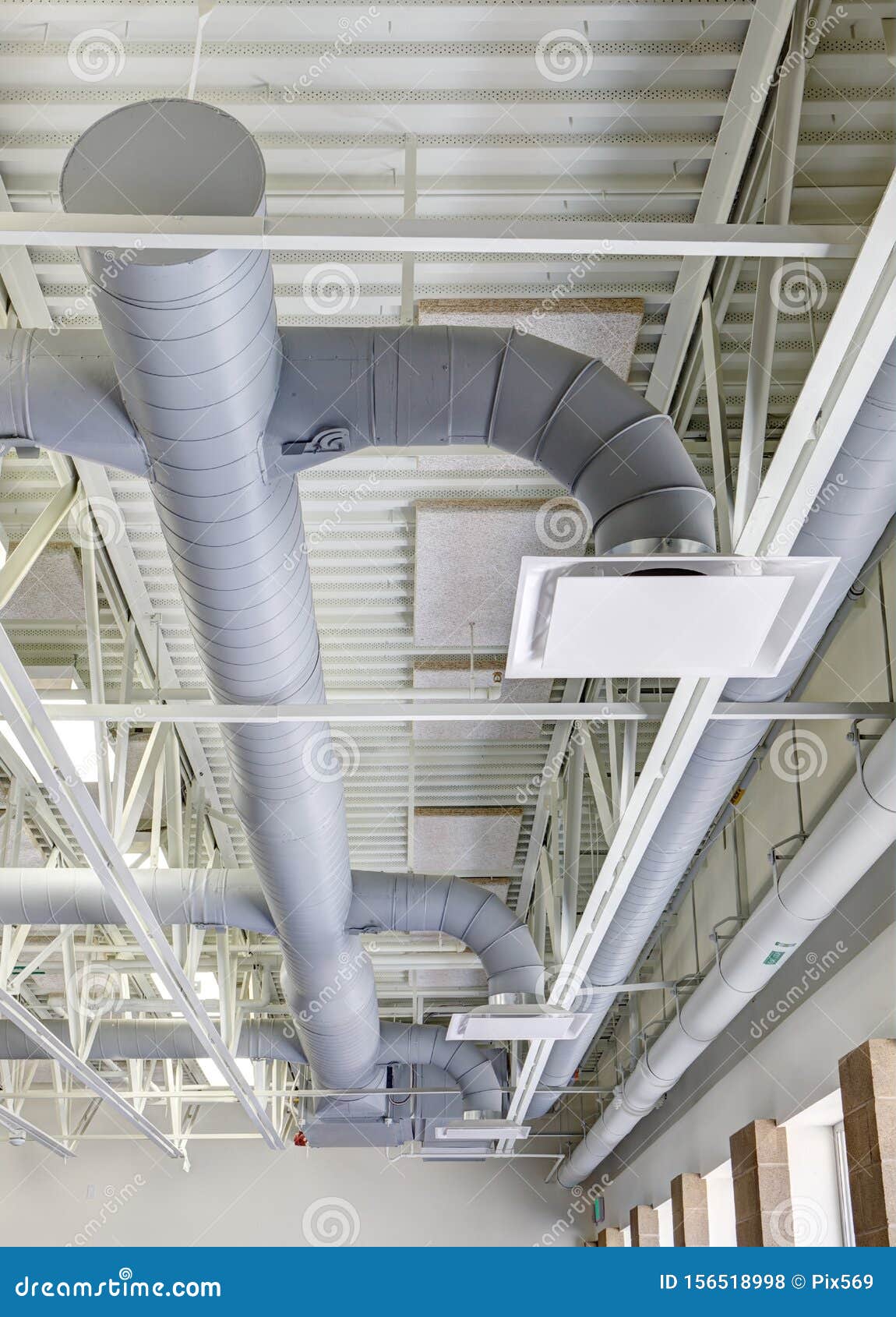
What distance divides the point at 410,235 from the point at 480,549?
4668 mm

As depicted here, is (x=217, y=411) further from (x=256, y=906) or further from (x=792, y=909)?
(x=256, y=906)

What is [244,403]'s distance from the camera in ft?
16.3

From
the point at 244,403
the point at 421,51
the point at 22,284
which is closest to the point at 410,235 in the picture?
the point at 244,403

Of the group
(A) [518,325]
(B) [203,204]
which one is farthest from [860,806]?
(B) [203,204]

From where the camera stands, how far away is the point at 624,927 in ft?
36.2

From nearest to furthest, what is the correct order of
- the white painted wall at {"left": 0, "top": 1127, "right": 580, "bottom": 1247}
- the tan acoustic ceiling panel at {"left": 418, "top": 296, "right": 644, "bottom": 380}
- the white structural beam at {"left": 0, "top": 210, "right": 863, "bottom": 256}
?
the white structural beam at {"left": 0, "top": 210, "right": 863, "bottom": 256}
the tan acoustic ceiling panel at {"left": 418, "top": 296, "right": 644, "bottom": 380}
the white painted wall at {"left": 0, "top": 1127, "right": 580, "bottom": 1247}

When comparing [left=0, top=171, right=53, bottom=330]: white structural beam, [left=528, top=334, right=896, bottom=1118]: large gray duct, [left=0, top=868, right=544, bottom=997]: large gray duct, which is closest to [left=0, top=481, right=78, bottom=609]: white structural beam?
[left=0, top=171, right=53, bottom=330]: white structural beam

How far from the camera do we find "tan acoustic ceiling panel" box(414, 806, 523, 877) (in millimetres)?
13188

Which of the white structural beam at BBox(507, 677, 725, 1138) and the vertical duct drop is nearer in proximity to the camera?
the vertical duct drop

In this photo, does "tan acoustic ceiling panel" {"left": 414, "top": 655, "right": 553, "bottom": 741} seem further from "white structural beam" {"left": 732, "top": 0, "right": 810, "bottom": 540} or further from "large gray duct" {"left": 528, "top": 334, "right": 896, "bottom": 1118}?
"white structural beam" {"left": 732, "top": 0, "right": 810, "bottom": 540}

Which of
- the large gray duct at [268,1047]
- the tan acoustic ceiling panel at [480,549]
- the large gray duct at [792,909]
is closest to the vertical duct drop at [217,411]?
the tan acoustic ceiling panel at [480,549]

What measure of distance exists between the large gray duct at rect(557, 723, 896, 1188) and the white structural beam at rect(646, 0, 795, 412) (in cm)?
273
